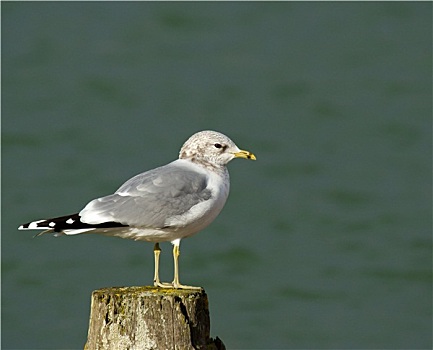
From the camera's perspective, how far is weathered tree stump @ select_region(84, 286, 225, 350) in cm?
310

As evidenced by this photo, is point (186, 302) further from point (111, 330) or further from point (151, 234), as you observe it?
point (151, 234)

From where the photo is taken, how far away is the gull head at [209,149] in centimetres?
399

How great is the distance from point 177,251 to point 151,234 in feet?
0.64

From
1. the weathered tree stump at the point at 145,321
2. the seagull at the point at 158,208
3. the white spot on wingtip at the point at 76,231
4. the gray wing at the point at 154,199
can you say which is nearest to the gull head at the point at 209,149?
the seagull at the point at 158,208

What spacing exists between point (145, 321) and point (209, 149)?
1145 mm

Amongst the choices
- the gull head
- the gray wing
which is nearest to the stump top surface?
the gray wing

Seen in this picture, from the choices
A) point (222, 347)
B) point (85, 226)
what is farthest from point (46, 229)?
point (222, 347)

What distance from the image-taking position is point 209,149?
4.00m

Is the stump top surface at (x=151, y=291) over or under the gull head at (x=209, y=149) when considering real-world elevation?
under

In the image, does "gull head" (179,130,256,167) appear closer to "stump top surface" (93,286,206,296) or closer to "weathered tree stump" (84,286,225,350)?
"stump top surface" (93,286,206,296)

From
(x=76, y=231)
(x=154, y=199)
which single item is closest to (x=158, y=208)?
(x=154, y=199)

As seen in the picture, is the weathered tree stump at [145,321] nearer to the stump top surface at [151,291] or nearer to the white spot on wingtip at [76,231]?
the stump top surface at [151,291]

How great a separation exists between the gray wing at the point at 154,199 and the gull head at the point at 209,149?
0.66 ft

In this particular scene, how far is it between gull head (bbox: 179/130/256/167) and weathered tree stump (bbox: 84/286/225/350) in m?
0.95
